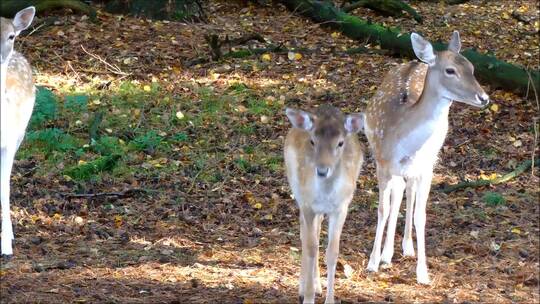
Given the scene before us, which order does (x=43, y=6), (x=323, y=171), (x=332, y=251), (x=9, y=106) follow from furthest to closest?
(x=43, y=6) → (x=9, y=106) → (x=332, y=251) → (x=323, y=171)

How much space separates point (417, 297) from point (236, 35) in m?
7.90

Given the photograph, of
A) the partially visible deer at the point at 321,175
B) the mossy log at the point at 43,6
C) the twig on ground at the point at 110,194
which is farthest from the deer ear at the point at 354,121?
the mossy log at the point at 43,6

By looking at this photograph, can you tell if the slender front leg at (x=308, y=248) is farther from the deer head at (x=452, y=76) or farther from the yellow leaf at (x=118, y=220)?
the yellow leaf at (x=118, y=220)

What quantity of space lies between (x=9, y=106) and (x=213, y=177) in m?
2.50

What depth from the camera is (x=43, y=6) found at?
13953mm

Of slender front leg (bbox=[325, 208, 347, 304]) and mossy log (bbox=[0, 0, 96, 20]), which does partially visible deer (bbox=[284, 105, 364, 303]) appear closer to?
slender front leg (bbox=[325, 208, 347, 304])

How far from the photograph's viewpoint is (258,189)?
8930 millimetres

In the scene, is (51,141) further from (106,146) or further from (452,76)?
(452,76)

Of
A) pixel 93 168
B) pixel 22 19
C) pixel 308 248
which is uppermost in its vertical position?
pixel 22 19

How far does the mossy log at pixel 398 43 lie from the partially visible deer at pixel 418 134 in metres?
4.12

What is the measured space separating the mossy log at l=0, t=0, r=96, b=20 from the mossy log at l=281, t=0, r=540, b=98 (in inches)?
126

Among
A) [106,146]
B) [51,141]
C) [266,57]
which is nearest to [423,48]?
[106,146]

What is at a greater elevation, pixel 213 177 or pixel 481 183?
pixel 481 183

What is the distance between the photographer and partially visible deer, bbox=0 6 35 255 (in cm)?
696
